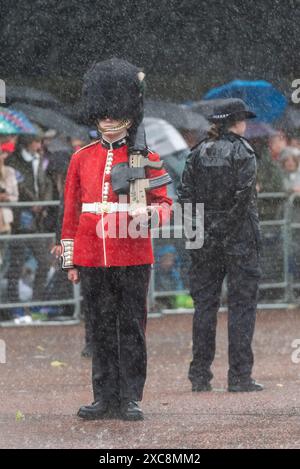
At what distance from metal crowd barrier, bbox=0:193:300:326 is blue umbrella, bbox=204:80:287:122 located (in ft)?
4.55

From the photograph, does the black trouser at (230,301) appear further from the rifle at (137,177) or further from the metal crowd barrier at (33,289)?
the metal crowd barrier at (33,289)

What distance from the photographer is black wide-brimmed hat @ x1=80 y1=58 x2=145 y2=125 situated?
9367mm

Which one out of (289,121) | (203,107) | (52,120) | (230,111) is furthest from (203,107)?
(230,111)

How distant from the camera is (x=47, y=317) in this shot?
53.4 ft

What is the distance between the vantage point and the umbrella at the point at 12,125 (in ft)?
55.0

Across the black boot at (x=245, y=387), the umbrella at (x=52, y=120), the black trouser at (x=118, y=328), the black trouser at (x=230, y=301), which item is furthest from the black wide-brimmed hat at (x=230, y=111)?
the umbrella at (x=52, y=120)

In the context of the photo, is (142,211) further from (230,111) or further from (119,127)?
(230,111)

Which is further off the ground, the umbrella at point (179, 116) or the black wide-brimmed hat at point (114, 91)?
the umbrella at point (179, 116)

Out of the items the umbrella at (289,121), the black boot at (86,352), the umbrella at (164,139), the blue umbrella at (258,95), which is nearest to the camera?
the black boot at (86,352)

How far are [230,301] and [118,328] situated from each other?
6.31ft

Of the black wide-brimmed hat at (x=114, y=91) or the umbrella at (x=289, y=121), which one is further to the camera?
the umbrella at (x=289, y=121)

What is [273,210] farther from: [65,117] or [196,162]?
[196,162]

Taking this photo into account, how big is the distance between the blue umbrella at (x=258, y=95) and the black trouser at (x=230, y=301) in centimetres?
675

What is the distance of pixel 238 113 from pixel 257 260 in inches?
40.0
